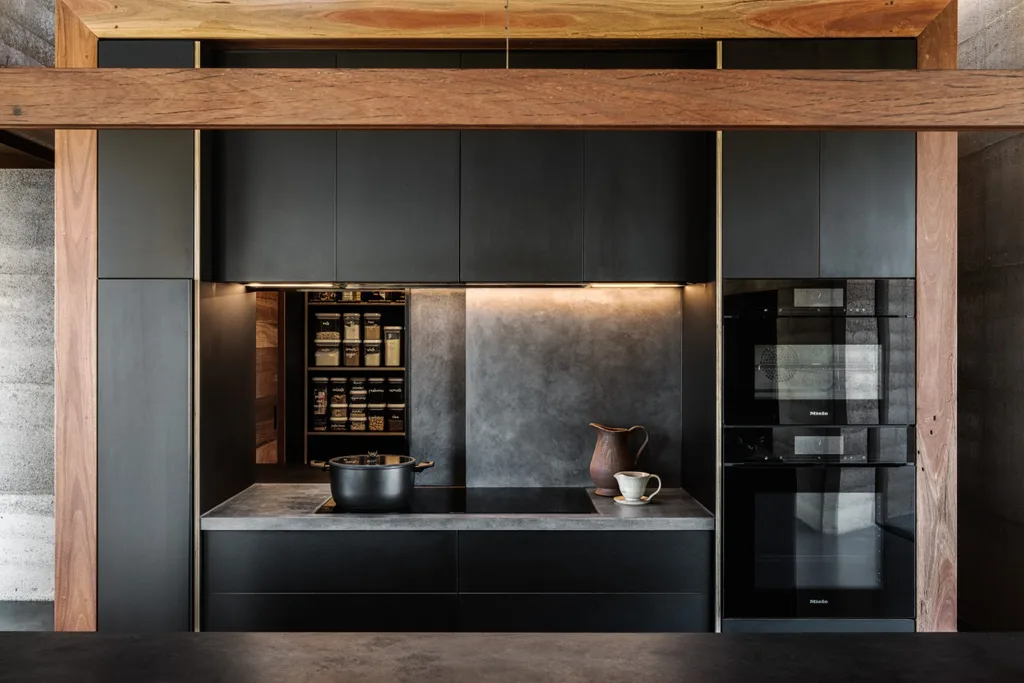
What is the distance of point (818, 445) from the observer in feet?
9.18

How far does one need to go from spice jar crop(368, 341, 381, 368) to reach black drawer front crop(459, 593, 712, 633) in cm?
188

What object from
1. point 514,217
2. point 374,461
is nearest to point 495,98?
point 514,217

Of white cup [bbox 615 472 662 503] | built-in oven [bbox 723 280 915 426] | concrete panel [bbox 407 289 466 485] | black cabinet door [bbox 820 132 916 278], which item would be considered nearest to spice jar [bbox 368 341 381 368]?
concrete panel [bbox 407 289 466 485]

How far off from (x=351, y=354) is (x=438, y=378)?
1159 millimetres

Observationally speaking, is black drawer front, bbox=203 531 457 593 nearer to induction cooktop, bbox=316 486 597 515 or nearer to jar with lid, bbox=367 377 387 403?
induction cooktop, bbox=316 486 597 515

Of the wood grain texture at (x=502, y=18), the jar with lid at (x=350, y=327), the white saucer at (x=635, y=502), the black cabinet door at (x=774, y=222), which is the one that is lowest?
the white saucer at (x=635, y=502)

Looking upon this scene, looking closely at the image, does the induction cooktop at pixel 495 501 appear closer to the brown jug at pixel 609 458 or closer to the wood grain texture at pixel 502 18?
the brown jug at pixel 609 458

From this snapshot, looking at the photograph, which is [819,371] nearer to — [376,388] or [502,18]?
[502,18]

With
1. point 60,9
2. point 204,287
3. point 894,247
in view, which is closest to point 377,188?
point 204,287

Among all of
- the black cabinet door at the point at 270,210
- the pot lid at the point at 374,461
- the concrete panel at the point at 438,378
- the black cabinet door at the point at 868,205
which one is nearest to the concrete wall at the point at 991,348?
the black cabinet door at the point at 868,205

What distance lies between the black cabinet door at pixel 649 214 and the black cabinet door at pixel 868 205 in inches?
16.8

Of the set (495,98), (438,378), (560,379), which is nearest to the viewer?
(495,98)

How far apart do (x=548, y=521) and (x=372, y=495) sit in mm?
636

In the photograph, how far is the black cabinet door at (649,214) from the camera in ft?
9.69
